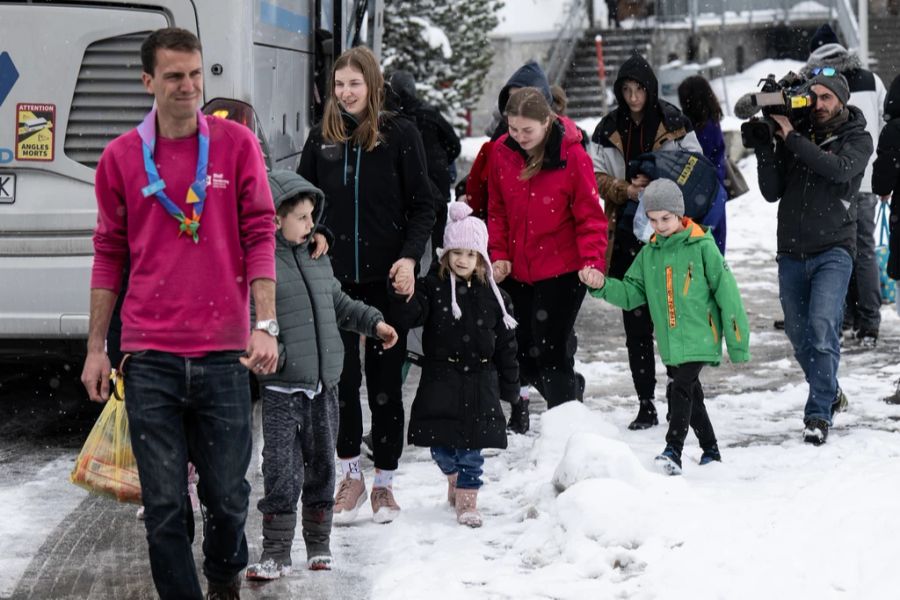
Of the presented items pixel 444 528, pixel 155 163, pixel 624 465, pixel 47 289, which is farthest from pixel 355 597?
pixel 47 289

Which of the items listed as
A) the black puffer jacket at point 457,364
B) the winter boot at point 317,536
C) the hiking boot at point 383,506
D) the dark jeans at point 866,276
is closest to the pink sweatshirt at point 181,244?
the winter boot at point 317,536

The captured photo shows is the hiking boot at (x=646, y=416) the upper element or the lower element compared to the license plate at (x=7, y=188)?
lower

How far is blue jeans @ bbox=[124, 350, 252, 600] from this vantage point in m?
4.56

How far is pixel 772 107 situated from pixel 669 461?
2.04 metres

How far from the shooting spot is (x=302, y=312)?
17.8ft

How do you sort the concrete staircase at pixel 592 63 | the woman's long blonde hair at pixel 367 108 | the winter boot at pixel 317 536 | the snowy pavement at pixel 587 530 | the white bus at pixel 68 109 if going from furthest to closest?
the concrete staircase at pixel 592 63
the white bus at pixel 68 109
the woman's long blonde hair at pixel 367 108
the winter boot at pixel 317 536
the snowy pavement at pixel 587 530

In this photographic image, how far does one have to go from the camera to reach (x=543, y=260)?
7391 mm

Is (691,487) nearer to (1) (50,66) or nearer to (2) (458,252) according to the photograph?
(2) (458,252)

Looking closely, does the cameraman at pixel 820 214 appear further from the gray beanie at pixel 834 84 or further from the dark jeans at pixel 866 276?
the dark jeans at pixel 866 276

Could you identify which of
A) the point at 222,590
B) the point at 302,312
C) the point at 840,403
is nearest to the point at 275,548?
the point at 222,590

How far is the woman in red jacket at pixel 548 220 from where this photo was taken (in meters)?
7.27

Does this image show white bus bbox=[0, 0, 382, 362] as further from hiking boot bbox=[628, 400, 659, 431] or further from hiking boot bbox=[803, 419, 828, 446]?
hiking boot bbox=[803, 419, 828, 446]

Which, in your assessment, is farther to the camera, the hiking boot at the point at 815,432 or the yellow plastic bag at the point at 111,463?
the hiking boot at the point at 815,432

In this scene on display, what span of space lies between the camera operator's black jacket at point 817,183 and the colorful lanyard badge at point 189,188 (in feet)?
13.4
